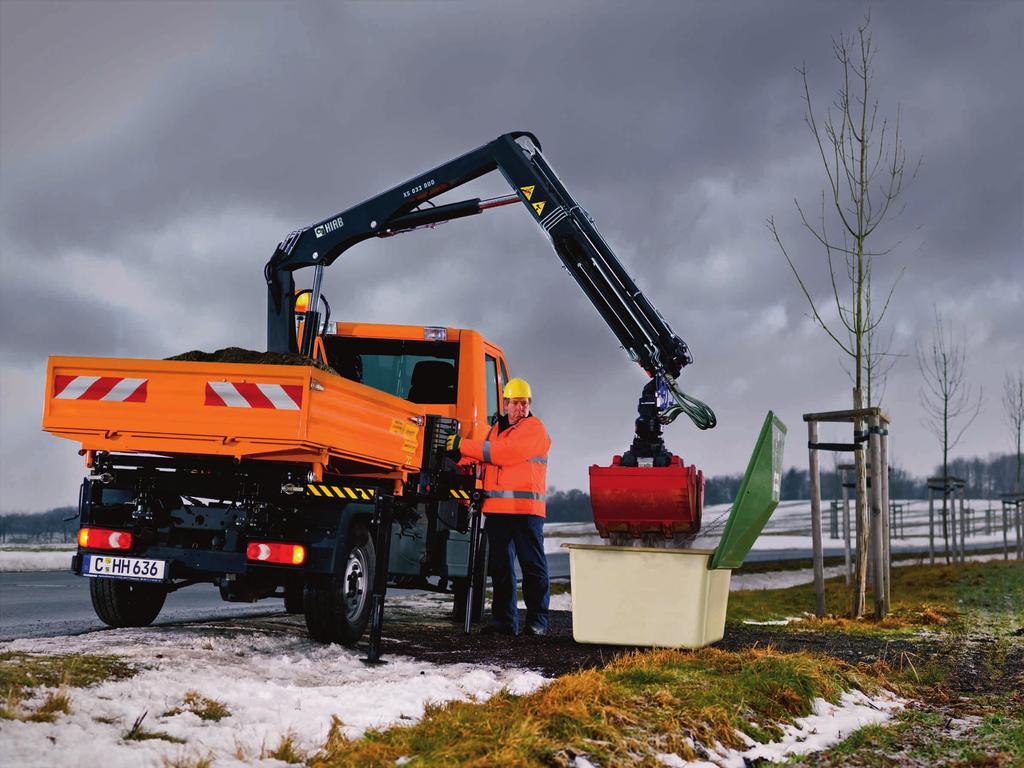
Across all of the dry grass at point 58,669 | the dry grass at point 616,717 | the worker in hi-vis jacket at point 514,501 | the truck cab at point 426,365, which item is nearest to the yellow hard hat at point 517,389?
the worker in hi-vis jacket at point 514,501

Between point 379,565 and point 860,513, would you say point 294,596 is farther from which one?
point 860,513

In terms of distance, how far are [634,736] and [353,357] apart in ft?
21.7

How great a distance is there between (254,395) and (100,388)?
115 cm

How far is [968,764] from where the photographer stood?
4820 mm

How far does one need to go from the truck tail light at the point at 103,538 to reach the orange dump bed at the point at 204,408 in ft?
2.17

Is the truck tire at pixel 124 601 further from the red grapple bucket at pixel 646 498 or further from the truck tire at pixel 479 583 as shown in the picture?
the red grapple bucket at pixel 646 498

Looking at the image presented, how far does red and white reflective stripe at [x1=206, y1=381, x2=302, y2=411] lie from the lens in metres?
6.89

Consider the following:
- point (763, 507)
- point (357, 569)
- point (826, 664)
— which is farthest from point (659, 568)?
point (357, 569)

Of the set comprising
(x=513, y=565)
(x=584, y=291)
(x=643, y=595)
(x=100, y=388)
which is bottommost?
(x=643, y=595)

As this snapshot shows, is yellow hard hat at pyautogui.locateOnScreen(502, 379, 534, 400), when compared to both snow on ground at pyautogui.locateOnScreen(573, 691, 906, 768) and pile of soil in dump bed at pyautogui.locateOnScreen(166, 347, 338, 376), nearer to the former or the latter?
pile of soil in dump bed at pyautogui.locateOnScreen(166, 347, 338, 376)

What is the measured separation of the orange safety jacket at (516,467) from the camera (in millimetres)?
8992

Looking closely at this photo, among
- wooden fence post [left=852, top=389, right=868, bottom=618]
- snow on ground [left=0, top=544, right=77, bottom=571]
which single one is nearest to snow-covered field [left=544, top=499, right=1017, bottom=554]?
snow on ground [left=0, top=544, right=77, bottom=571]

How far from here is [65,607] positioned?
1323 centimetres

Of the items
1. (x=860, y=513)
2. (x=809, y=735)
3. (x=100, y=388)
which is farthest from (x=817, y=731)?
(x=860, y=513)
